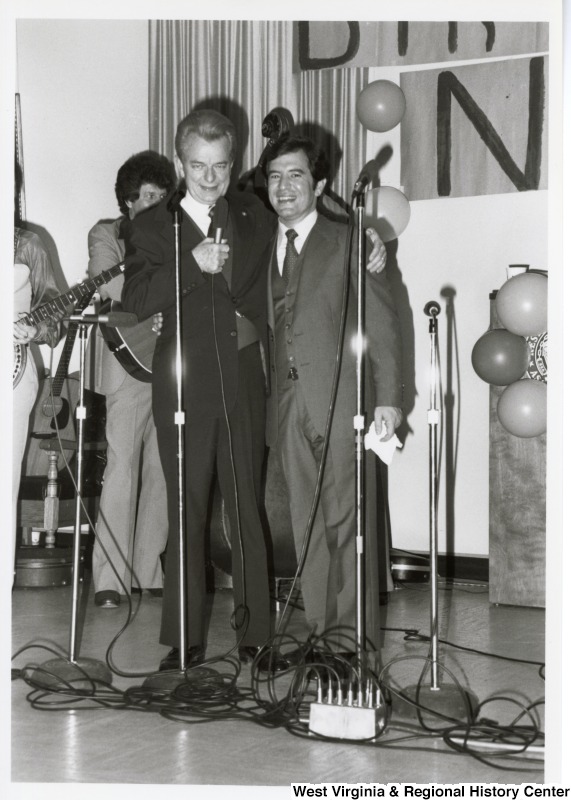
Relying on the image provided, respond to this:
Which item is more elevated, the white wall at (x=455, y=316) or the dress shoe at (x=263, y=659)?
the white wall at (x=455, y=316)

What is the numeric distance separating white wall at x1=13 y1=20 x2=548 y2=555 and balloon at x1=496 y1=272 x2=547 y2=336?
3.10 ft

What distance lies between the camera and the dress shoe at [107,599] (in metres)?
4.38

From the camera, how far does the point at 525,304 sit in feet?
13.6

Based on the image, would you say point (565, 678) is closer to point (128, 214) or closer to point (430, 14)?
point (430, 14)

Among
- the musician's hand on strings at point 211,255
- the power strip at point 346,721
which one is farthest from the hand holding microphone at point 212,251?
the power strip at point 346,721

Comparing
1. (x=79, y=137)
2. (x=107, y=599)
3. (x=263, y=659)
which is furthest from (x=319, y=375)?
(x=79, y=137)

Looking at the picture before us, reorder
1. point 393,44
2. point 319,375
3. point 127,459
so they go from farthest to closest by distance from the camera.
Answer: point 393,44 → point 127,459 → point 319,375

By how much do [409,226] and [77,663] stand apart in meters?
3.05

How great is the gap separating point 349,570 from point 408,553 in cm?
220

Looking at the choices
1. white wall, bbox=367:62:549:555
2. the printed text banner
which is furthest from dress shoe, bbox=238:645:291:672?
the printed text banner

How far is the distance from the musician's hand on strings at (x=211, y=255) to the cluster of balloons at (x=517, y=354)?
160cm

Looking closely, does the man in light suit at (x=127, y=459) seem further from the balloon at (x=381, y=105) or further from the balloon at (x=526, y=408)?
the balloon at (x=526, y=408)

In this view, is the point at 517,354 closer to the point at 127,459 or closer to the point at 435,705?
the point at 127,459

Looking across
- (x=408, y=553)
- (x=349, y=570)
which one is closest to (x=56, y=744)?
(x=349, y=570)
